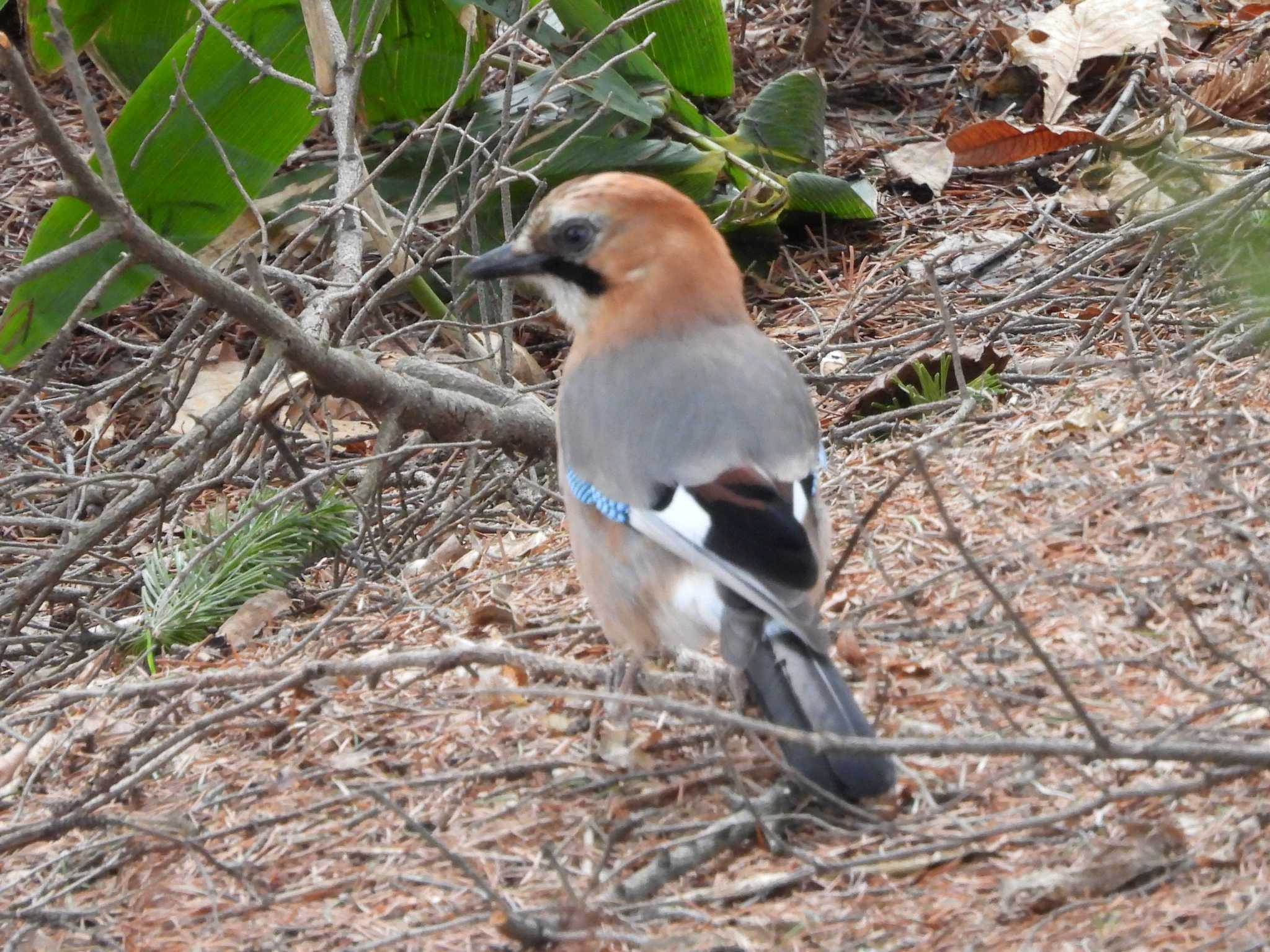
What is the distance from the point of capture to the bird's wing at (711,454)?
8.19 ft

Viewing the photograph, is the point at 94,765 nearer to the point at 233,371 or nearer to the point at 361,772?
the point at 361,772

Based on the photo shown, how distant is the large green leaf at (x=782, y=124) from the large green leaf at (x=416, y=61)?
40.5 inches

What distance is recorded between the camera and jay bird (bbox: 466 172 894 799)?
2.41m

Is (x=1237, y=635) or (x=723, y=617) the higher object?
(x=723, y=617)

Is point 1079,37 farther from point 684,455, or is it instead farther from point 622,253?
point 684,455

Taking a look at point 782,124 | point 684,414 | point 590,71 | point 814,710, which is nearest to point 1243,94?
point 782,124

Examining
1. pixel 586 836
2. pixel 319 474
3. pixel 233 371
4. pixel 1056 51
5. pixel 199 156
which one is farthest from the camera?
pixel 1056 51

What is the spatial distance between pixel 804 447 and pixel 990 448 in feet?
2.63

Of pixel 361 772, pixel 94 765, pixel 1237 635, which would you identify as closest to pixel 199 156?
Answer: pixel 94 765

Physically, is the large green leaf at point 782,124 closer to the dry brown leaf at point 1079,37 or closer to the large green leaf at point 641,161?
the large green leaf at point 641,161

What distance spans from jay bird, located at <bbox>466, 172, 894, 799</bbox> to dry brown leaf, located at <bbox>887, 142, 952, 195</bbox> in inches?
92.9

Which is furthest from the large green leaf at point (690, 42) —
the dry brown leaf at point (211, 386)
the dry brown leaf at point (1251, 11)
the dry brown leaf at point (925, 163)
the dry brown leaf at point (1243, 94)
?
the dry brown leaf at point (1251, 11)

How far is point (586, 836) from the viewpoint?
233 centimetres

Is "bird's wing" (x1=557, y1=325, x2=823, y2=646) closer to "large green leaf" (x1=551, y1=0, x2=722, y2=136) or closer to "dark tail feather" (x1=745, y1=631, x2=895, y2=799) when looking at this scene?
"dark tail feather" (x1=745, y1=631, x2=895, y2=799)
